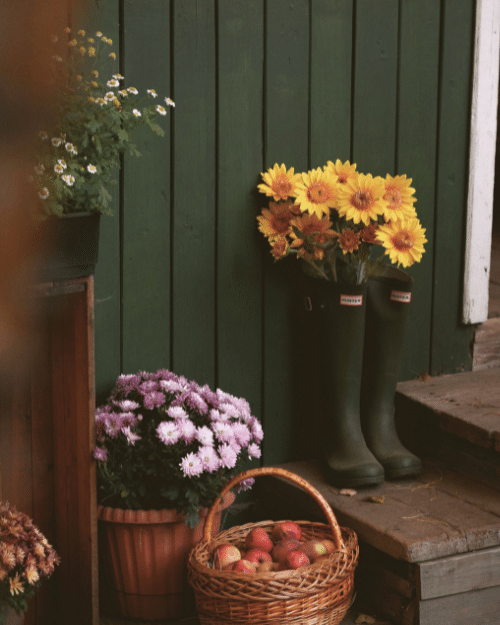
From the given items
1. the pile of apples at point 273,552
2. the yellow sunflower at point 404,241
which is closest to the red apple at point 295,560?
the pile of apples at point 273,552

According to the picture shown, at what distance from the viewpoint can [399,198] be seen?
76.4 inches

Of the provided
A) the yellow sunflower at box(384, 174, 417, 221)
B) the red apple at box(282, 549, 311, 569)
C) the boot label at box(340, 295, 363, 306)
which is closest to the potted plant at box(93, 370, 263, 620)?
the red apple at box(282, 549, 311, 569)

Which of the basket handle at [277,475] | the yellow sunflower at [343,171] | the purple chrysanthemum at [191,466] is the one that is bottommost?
the basket handle at [277,475]

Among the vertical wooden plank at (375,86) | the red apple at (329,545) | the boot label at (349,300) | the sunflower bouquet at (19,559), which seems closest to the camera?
the sunflower bouquet at (19,559)

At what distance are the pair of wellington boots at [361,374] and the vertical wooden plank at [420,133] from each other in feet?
0.89

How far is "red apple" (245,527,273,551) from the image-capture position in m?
1.67

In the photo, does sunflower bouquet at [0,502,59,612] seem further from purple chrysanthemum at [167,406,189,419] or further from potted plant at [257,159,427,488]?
potted plant at [257,159,427,488]

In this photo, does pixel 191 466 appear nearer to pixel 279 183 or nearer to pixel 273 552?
pixel 273 552

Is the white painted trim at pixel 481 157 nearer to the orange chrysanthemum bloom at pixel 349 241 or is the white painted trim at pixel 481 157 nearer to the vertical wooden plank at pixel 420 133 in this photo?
the vertical wooden plank at pixel 420 133

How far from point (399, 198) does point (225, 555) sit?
1.01 metres

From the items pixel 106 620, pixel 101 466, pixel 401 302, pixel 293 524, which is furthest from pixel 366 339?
pixel 106 620

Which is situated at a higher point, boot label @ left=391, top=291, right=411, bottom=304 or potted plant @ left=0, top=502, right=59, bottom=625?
boot label @ left=391, top=291, right=411, bottom=304

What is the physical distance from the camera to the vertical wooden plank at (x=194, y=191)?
192 cm

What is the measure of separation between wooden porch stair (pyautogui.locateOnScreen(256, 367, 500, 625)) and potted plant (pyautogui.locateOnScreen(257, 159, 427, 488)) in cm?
10
